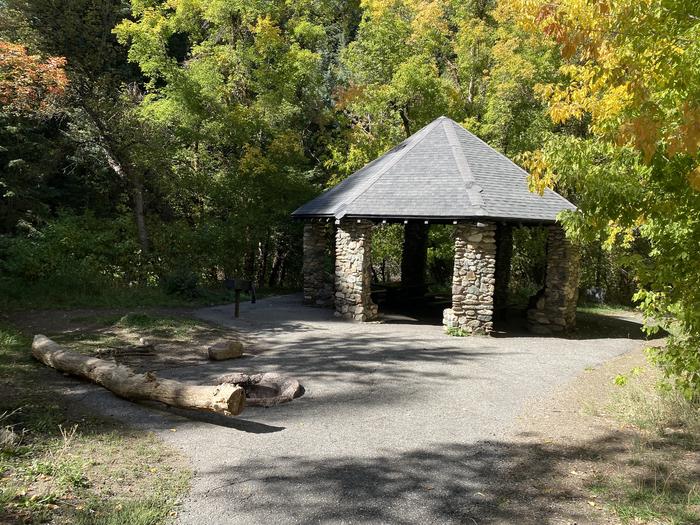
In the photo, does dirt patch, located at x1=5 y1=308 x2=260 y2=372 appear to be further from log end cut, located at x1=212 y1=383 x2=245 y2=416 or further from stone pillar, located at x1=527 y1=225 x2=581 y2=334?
stone pillar, located at x1=527 y1=225 x2=581 y2=334

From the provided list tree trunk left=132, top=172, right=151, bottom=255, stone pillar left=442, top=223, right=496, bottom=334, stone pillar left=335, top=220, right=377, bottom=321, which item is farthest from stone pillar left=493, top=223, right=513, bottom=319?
tree trunk left=132, top=172, right=151, bottom=255

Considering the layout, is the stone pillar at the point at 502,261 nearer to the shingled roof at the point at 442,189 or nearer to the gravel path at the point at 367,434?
the shingled roof at the point at 442,189

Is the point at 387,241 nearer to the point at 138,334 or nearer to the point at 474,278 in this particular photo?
the point at 474,278

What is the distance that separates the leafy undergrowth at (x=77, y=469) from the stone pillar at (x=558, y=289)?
10621 mm

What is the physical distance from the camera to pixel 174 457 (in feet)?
15.2

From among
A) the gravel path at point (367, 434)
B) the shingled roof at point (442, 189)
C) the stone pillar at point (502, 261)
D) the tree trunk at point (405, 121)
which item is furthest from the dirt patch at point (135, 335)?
the tree trunk at point (405, 121)

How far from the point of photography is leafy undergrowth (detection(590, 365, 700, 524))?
12.5ft

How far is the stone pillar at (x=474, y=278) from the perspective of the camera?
11.5m

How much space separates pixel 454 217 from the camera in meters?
11.3

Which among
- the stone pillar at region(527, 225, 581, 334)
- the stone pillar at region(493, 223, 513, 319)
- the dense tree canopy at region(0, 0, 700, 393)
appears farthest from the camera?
the stone pillar at region(493, 223, 513, 319)

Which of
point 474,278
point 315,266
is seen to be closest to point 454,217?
point 474,278

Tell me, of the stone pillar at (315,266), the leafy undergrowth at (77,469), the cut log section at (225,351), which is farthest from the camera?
the stone pillar at (315,266)

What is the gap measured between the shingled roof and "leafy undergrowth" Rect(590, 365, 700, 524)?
5.59 metres

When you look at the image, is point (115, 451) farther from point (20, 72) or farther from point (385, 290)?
point (385, 290)
